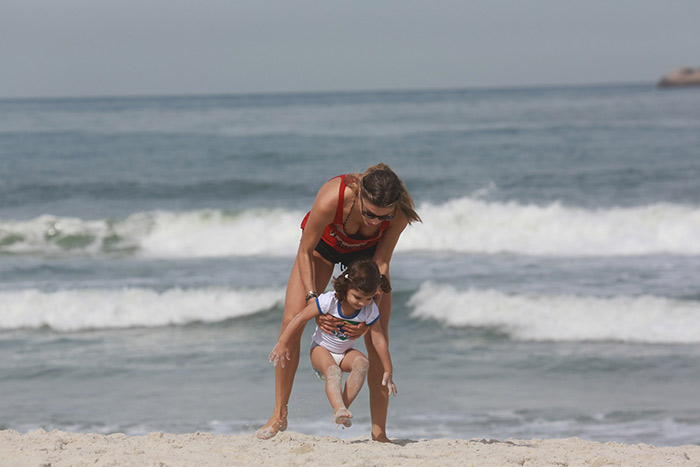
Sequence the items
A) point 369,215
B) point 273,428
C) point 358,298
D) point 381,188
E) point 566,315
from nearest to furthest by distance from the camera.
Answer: point 381,188 < point 369,215 < point 358,298 < point 273,428 < point 566,315

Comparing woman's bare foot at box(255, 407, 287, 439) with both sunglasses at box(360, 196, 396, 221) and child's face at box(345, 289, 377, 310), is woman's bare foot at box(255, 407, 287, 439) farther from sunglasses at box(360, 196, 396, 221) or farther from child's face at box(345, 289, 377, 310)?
sunglasses at box(360, 196, 396, 221)

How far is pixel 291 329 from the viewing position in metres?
4.14

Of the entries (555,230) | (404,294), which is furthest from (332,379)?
(555,230)

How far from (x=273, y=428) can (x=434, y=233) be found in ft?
33.7

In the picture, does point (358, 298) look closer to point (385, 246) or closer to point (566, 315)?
point (385, 246)

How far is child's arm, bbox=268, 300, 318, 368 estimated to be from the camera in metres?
4.11

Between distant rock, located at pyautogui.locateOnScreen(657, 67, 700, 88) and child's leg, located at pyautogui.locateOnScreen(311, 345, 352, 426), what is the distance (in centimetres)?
11619

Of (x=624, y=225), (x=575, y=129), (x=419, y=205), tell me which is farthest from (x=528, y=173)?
(x=575, y=129)

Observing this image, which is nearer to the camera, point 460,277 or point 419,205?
point 460,277

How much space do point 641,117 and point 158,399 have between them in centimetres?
3620

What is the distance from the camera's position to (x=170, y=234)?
15.3 meters

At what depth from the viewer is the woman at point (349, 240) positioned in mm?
3799

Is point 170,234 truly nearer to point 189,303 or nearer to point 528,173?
point 189,303

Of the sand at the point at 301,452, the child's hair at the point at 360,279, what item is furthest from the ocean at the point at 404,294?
the child's hair at the point at 360,279
